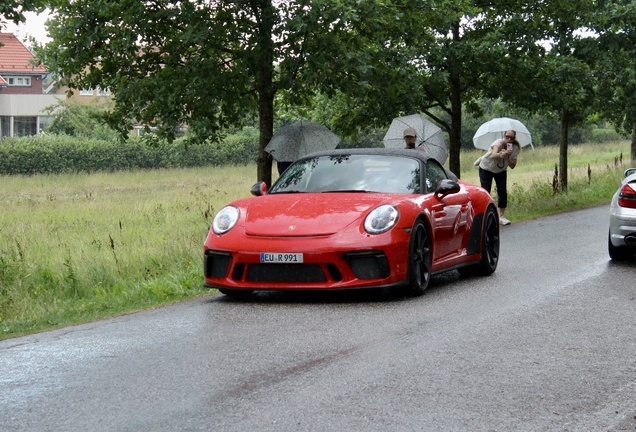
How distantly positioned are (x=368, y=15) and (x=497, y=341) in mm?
11046

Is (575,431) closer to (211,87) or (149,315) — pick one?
(149,315)

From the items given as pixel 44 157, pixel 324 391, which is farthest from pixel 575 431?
pixel 44 157

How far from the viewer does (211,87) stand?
741 inches

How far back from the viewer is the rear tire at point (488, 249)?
1178 cm

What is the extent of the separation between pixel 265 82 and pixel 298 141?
57.6 inches

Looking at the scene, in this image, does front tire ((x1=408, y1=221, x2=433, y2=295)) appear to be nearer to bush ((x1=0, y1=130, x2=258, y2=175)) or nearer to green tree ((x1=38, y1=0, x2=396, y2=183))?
green tree ((x1=38, y1=0, x2=396, y2=183))

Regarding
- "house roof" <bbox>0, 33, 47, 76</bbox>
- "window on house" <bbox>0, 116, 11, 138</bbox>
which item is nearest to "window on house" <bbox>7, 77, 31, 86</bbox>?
"house roof" <bbox>0, 33, 47, 76</bbox>

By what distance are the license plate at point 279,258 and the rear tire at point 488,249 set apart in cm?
289

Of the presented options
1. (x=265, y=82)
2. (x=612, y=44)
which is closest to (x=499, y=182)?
(x=265, y=82)

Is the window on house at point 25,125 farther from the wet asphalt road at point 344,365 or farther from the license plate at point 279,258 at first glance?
the license plate at point 279,258

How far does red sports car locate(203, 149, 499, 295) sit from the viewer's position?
9.56 meters

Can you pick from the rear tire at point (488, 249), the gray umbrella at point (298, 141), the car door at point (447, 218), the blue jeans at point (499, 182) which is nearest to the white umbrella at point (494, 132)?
the blue jeans at point (499, 182)

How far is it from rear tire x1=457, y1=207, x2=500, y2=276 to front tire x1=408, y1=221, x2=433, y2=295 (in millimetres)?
1504

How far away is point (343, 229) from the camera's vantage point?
9.61m
